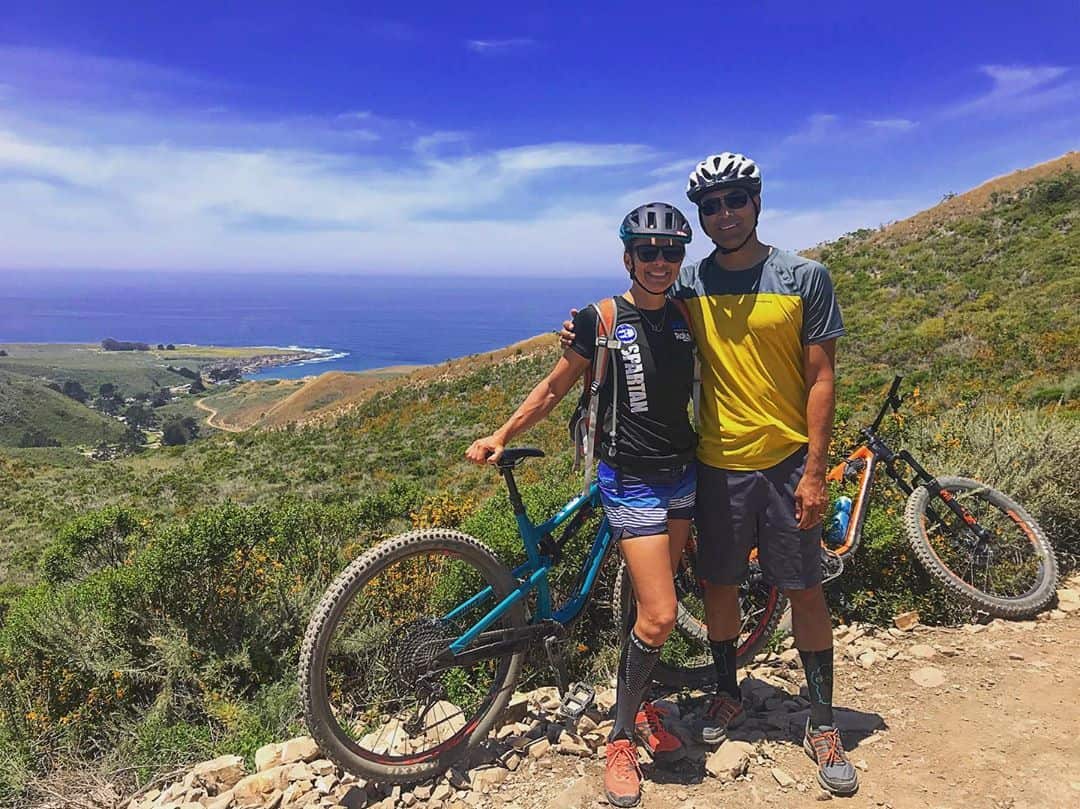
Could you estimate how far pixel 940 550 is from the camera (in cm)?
438

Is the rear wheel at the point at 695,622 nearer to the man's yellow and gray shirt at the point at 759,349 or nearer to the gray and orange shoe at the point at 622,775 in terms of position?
the gray and orange shoe at the point at 622,775

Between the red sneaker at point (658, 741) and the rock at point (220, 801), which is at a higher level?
the red sneaker at point (658, 741)

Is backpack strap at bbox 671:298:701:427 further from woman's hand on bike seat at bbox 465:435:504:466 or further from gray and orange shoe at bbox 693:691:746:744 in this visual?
gray and orange shoe at bbox 693:691:746:744

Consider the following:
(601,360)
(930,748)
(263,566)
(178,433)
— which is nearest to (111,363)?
(178,433)

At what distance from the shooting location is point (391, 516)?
609 cm

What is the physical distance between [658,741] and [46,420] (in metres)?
99.3

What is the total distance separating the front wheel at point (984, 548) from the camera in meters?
4.10

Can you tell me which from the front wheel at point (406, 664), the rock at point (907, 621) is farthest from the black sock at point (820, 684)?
the rock at point (907, 621)

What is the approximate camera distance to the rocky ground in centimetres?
265

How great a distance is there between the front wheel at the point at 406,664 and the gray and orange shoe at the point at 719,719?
3.08 ft

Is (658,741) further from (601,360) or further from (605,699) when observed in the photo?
(601,360)

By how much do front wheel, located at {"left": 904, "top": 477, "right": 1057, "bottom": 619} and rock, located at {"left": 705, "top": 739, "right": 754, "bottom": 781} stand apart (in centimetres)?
205

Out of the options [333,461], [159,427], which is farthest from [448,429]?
[159,427]

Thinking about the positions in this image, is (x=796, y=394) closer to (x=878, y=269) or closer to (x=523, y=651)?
(x=523, y=651)
